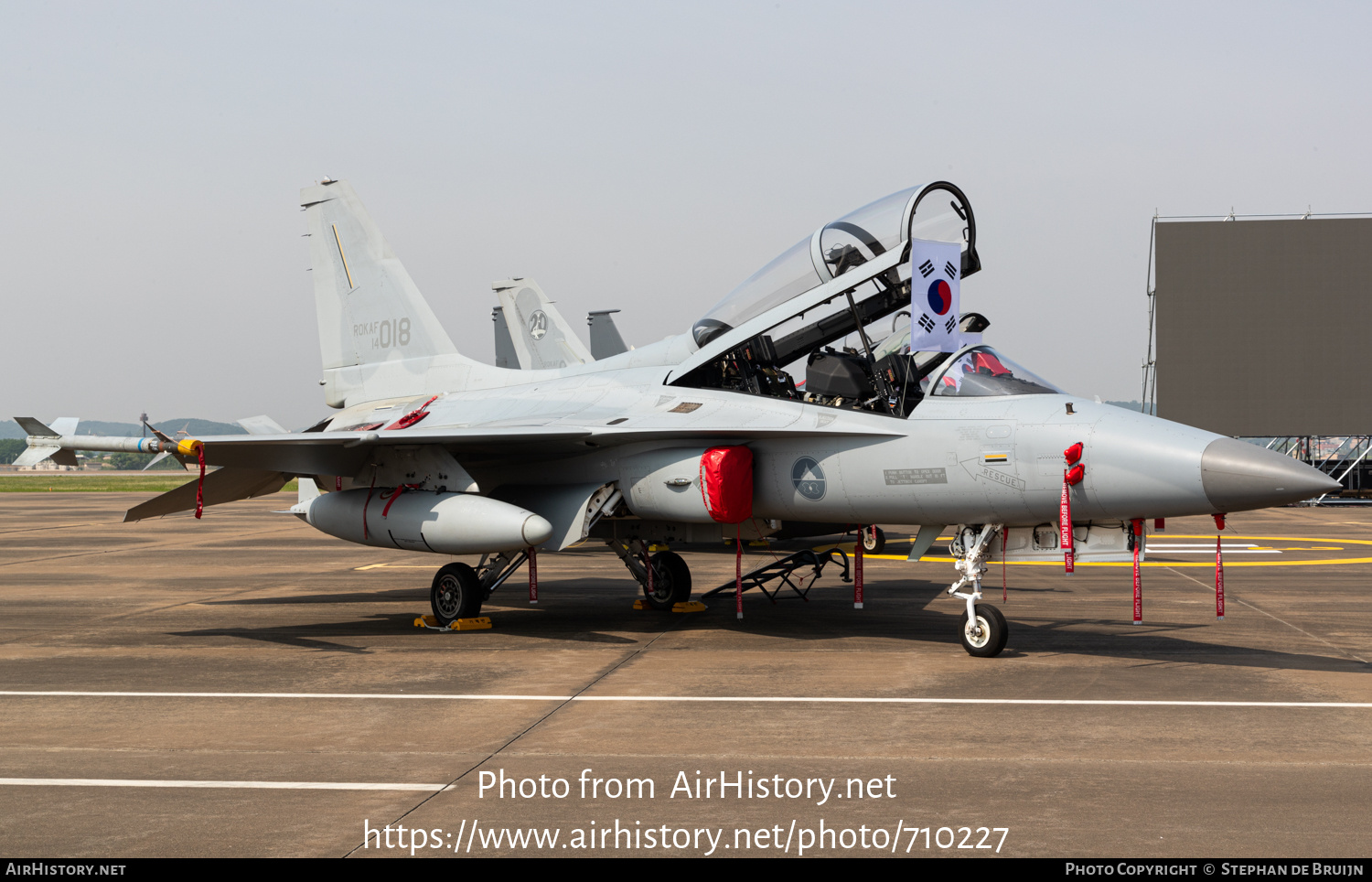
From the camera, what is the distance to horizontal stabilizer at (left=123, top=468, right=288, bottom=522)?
1221 centimetres

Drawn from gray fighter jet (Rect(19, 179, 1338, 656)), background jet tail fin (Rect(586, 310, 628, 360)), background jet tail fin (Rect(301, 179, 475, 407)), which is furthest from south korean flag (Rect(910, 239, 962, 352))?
background jet tail fin (Rect(586, 310, 628, 360))

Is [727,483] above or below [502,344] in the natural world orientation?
below

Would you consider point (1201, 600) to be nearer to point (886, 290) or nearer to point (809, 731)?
point (886, 290)

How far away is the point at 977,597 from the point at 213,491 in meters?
8.24

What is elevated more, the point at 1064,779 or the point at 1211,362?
the point at 1211,362

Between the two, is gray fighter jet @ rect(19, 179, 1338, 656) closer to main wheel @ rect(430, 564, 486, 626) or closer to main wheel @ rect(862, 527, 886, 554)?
main wheel @ rect(430, 564, 486, 626)

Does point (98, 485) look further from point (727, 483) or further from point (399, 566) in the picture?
point (727, 483)

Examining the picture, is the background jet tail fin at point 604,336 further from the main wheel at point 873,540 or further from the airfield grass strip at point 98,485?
the airfield grass strip at point 98,485

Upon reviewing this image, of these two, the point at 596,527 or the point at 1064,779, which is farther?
the point at 596,527

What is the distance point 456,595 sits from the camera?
11742 mm

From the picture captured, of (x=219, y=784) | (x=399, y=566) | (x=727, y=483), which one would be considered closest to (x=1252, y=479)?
(x=727, y=483)

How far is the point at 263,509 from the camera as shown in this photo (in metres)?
43.1

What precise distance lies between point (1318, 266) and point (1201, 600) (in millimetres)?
35443
